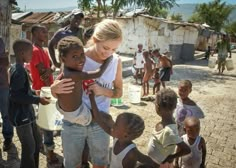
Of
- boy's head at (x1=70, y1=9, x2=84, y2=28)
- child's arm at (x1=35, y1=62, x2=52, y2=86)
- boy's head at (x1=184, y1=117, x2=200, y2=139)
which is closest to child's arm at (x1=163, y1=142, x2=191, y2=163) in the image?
boy's head at (x1=184, y1=117, x2=200, y2=139)

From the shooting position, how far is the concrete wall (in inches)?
740

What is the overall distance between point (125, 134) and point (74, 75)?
576 mm

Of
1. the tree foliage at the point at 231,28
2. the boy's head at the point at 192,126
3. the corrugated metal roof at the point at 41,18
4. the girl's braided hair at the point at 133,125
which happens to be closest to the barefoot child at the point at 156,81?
the boy's head at the point at 192,126

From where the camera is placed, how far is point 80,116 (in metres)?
1.98

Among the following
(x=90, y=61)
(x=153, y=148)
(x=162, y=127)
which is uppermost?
(x=90, y=61)

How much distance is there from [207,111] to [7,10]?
16.2ft

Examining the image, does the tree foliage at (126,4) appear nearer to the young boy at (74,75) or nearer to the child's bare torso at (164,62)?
the child's bare torso at (164,62)

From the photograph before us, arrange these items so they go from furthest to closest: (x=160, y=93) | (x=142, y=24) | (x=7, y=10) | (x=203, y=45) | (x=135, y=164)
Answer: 1. (x=203, y=45)
2. (x=142, y=24)
3. (x=7, y=10)
4. (x=160, y=93)
5. (x=135, y=164)

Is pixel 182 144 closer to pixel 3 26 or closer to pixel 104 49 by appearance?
pixel 104 49

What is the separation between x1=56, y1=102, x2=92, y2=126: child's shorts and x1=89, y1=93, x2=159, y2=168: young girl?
5cm

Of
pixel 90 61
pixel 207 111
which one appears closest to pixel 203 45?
pixel 207 111

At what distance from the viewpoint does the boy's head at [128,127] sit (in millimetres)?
1990

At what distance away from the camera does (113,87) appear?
225 centimetres

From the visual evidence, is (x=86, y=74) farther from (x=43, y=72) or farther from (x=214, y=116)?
(x=214, y=116)
